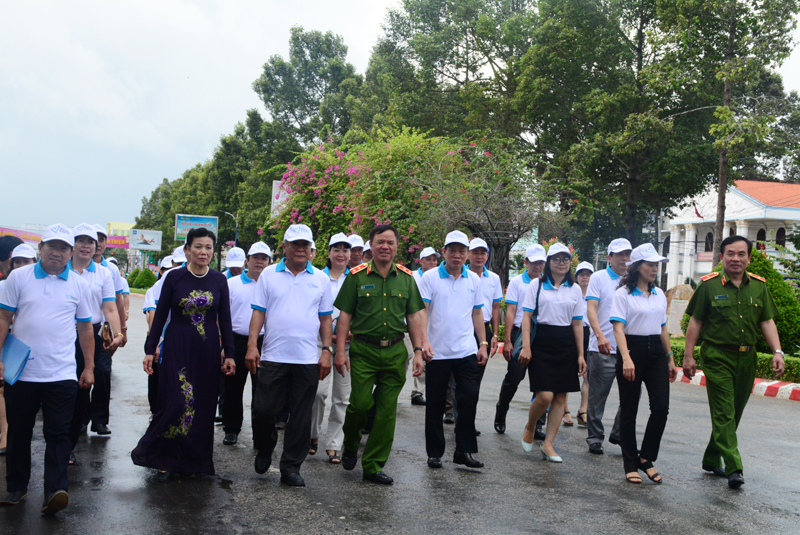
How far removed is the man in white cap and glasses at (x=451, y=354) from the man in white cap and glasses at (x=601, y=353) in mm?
1400

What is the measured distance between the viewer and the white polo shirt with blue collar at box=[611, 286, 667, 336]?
616cm

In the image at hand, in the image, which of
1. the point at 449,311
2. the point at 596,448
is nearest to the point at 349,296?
the point at 449,311

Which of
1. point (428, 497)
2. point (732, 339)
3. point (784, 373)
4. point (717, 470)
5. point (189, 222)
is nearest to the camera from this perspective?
point (428, 497)

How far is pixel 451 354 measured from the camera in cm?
617

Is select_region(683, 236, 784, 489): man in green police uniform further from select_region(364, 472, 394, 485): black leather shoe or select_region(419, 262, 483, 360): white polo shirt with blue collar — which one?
select_region(364, 472, 394, 485): black leather shoe

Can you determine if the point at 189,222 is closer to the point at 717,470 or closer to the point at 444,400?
the point at 444,400

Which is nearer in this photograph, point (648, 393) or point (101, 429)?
point (648, 393)

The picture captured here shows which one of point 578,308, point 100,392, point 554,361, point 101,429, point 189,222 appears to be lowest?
point 101,429

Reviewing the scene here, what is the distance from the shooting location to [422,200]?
63.4ft

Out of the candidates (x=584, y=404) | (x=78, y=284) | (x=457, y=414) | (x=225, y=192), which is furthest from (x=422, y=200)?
(x=225, y=192)

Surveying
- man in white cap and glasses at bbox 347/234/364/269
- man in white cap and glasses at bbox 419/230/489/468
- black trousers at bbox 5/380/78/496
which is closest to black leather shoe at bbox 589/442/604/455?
man in white cap and glasses at bbox 419/230/489/468

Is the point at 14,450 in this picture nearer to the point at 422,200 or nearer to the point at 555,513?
the point at 555,513

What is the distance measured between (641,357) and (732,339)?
2.49 ft

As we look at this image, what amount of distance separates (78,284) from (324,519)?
Answer: 2.25 meters
